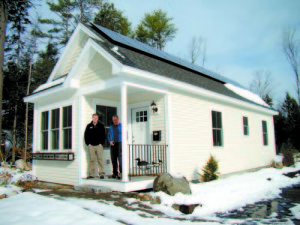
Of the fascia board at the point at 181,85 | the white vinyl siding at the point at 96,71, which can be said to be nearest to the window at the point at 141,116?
the fascia board at the point at 181,85

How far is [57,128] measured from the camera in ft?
29.5

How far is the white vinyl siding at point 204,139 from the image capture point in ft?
26.9

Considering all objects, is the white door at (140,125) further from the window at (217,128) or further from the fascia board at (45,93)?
the window at (217,128)

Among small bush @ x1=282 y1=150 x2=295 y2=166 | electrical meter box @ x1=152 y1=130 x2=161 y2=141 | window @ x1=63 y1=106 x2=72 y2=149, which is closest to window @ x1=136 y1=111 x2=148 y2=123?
electrical meter box @ x1=152 y1=130 x2=161 y2=141

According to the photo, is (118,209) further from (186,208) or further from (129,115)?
(129,115)

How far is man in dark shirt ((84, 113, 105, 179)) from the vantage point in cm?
728

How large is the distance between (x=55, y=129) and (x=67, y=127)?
787 mm

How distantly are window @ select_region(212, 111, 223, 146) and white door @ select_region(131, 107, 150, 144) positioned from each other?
2.98m

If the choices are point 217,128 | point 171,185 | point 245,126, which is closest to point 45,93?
point 171,185

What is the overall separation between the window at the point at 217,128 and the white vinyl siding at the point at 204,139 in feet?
0.70

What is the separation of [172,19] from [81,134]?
25.5 m

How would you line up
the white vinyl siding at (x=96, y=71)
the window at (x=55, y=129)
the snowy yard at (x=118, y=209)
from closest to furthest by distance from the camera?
the snowy yard at (x=118, y=209) < the white vinyl siding at (x=96, y=71) < the window at (x=55, y=129)

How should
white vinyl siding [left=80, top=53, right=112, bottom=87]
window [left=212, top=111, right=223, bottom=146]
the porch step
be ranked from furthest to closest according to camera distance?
window [left=212, top=111, right=223, bottom=146], white vinyl siding [left=80, top=53, right=112, bottom=87], the porch step

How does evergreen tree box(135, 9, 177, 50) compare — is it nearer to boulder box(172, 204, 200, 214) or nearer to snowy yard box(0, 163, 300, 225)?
snowy yard box(0, 163, 300, 225)
